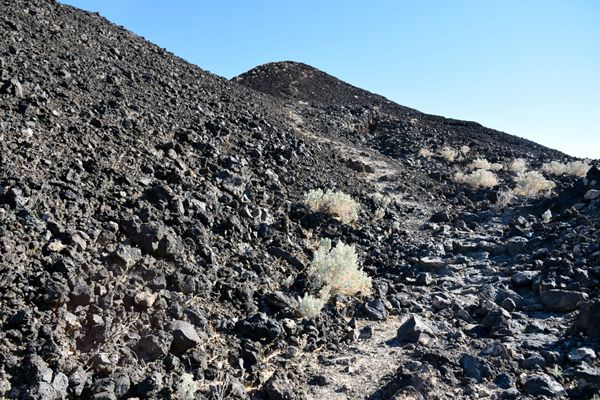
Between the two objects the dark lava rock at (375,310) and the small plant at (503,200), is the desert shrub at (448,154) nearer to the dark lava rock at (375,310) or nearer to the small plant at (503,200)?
the small plant at (503,200)

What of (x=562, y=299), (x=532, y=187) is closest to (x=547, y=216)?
(x=532, y=187)

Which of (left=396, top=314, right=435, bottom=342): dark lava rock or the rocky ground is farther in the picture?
(left=396, top=314, right=435, bottom=342): dark lava rock

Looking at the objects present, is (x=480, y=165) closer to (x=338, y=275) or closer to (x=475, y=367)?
(x=338, y=275)

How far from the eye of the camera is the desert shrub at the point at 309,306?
4891 mm

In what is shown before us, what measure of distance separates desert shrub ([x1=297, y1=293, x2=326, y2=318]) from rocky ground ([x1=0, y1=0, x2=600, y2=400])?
90 millimetres

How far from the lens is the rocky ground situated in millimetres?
3516

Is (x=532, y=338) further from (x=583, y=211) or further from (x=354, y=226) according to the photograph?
(x=583, y=211)

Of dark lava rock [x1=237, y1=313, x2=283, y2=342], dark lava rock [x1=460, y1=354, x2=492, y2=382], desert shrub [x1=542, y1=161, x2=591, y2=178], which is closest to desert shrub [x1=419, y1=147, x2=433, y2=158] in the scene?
desert shrub [x1=542, y1=161, x2=591, y2=178]

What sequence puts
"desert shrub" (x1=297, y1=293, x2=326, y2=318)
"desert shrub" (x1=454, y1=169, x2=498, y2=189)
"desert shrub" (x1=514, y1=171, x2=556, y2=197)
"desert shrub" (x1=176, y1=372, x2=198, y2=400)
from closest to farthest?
"desert shrub" (x1=176, y1=372, x2=198, y2=400), "desert shrub" (x1=297, y1=293, x2=326, y2=318), "desert shrub" (x1=514, y1=171, x2=556, y2=197), "desert shrub" (x1=454, y1=169, x2=498, y2=189)

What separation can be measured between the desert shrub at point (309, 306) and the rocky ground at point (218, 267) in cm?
9

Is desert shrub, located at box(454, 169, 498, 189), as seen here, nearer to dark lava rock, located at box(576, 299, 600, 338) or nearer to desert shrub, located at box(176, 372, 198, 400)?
dark lava rock, located at box(576, 299, 600, 338)

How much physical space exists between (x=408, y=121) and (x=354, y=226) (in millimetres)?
16233

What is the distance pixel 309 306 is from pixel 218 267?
1065 millimetres

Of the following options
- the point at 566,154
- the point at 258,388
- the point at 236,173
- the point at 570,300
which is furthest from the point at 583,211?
the point at 566,154
